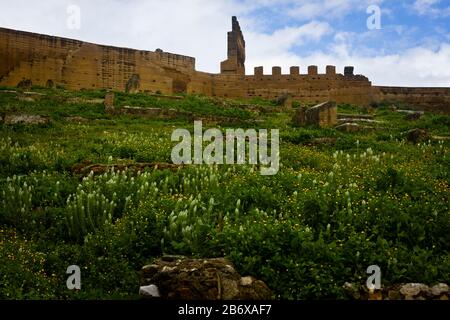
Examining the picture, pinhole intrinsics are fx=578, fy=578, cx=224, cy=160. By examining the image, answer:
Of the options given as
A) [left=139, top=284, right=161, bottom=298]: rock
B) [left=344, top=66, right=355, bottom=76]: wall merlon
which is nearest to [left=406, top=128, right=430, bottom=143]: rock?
[left=139, top=284, right=161, bottom=298]: rock

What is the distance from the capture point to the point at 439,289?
6383 millimetres

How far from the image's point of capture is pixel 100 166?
37.5 ft

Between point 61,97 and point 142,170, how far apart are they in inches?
659

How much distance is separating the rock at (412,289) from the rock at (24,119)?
14.5m

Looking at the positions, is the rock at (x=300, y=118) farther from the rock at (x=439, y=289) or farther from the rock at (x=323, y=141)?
the rock at (x=439, y=289)

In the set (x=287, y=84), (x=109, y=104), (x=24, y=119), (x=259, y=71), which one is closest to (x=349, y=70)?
(x=287, y=84)

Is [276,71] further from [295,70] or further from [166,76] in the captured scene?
[166,76]

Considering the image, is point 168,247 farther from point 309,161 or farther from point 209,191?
point 309,161

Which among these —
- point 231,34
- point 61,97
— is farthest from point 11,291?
point 231,34

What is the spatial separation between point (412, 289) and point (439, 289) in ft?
0.95

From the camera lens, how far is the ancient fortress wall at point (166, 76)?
117ft

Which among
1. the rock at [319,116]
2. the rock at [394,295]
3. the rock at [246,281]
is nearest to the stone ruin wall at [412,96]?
the rock at [319,116]

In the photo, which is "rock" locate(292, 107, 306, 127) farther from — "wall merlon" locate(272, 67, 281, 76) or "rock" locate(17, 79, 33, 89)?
"wall merlon" locate(272, 67, 281, 76)

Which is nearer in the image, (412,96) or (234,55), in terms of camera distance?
(412,96)
